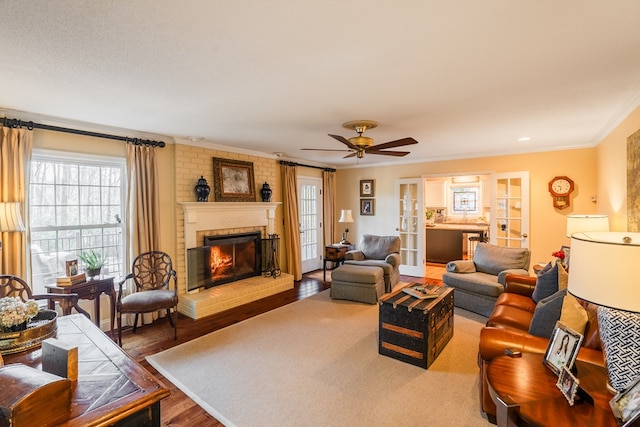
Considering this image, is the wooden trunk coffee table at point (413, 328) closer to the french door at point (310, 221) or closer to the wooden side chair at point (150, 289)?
the wooden side chair at point (150, 289)

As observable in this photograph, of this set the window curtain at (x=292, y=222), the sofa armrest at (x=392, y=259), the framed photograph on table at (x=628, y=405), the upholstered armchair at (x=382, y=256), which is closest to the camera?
the framed photograph on table at (x=628, y=405)

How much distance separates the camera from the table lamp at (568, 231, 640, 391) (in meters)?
1.17

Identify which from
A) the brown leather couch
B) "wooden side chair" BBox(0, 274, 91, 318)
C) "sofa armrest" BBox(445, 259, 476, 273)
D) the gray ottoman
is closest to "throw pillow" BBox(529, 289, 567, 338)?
the brown leather couch

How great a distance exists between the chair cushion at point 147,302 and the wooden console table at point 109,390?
6.15ft

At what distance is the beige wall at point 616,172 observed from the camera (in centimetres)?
309

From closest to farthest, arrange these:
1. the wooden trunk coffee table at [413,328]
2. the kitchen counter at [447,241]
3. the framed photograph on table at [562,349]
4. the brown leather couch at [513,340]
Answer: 1. the framed photograph on table at [562,349]
2. the brown leather couch at [513,340]
3. the wooden trunk coffee table at [413,328]
4. the kitchen counter at [447,241]

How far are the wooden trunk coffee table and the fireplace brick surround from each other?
238cm

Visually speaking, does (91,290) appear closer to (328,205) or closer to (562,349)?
(562,349)

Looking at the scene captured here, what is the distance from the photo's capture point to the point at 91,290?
3242 millimetres

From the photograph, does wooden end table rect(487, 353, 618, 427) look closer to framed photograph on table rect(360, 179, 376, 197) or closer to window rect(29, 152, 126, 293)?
window rect(29, 152, 126, 293)

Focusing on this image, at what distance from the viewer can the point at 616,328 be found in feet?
4.34

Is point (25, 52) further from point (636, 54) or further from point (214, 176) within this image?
point (636, 54)

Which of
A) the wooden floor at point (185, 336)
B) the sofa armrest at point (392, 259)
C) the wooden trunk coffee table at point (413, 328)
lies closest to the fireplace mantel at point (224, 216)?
the wooden floor at point (185, 336)

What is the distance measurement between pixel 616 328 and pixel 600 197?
420 cm
